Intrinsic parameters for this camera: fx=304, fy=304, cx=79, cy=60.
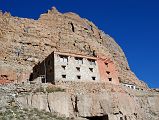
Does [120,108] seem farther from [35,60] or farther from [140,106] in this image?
[35,60]

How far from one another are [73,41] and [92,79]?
33843 mm

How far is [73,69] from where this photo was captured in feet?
222

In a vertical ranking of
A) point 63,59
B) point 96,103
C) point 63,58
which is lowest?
point 96,103

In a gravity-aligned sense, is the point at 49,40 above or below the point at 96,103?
above

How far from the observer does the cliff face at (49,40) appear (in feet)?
277

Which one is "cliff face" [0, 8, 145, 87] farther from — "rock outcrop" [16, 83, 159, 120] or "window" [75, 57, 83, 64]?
"rock outcrop" [16, 83, 159, 120]

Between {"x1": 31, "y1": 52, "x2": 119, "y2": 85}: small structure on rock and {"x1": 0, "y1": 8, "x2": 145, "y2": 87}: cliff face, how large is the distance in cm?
1132

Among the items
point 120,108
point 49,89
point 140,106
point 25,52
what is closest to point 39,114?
point 49,89

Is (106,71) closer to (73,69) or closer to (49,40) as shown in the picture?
(73,69)

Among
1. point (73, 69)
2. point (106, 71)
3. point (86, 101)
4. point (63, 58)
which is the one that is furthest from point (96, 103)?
point (106, 71)

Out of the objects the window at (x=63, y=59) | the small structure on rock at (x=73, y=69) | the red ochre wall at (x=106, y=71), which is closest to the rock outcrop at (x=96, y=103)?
the red ochre wall at (x=106, y=71)

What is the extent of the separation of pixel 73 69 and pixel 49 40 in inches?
1216

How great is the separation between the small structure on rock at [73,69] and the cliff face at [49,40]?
37.1ft

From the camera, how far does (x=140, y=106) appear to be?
75562 mm
